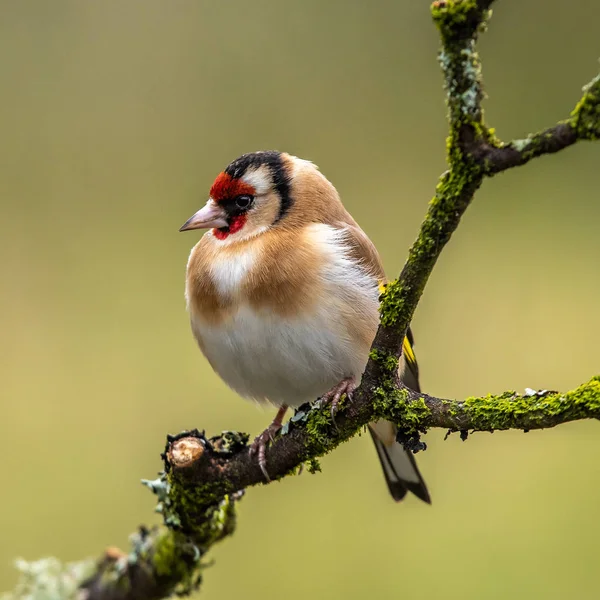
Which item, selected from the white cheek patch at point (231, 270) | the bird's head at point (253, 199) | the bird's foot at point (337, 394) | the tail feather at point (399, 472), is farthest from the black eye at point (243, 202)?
the tail feather at point (399, 472)

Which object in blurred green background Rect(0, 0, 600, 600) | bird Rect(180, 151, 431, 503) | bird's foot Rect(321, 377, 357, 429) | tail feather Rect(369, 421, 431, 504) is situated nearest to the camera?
bird's foot Rect(321, 377, 357, 429)

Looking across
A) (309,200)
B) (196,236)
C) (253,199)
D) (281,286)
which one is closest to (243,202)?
(253,199)

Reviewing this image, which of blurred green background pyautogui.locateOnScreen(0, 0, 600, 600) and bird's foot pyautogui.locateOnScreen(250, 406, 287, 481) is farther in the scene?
blurred green background pyautogui.locateOnScreen(0, 0, 600, 600)

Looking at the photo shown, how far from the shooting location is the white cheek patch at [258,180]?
2117 mm

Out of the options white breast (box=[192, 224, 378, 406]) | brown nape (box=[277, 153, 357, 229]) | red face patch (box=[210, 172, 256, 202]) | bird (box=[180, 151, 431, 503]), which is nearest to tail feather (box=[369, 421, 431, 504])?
bird (box=[180, 151, 431, 503])

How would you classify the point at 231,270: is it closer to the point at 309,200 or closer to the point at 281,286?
the point at 281,286

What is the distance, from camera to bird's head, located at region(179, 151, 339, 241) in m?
2.09

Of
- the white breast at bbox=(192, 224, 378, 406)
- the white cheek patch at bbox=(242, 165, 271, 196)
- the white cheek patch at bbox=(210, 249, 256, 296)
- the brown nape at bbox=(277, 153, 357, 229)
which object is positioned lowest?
the white breast at bbox=(192, 224, 378, 406)

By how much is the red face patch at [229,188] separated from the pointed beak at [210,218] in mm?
25

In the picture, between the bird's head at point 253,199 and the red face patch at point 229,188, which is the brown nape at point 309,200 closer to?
the bird's head at point 253,199

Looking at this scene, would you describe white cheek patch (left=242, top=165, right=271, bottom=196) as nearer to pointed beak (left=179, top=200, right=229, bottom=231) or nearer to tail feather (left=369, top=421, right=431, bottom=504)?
pointed beak (left=179, top=200, right=229, bottom=231)

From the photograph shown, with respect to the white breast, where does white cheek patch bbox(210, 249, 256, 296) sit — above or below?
above

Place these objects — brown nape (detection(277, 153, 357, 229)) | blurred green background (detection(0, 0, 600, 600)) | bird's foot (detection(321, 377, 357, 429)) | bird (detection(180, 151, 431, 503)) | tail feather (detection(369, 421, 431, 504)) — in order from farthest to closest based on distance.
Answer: blurred green background (detection(0, 0, 600, 600)) < tail feather (detection(369, 421, 431, 504)) < brown nape (detection(277, 153, 357, 229)) < bird (detection(180, 151, 431, 503)) < bird's foot (detection(321, 377, 357, 429))

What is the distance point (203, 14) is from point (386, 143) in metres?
1.03
